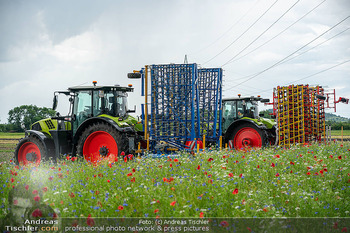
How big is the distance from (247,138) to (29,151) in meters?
8.39

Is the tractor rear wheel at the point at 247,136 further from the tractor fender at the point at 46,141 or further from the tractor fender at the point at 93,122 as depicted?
the tractor fender at the point at 46,141

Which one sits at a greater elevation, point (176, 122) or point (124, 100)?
point (124, 100)

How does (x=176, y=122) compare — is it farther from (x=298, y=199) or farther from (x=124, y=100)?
(x=298, y=199)

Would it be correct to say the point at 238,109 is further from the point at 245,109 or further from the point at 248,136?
the point at 248,136

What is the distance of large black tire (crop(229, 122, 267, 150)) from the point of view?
515 inches

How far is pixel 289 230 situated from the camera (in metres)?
4.16

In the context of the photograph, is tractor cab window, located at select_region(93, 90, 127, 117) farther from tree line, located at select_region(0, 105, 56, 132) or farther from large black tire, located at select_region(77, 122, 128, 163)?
tree line, located at select_region(0, 105, 56, 132)

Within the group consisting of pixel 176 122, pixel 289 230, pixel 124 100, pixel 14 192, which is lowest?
pixel 289 230

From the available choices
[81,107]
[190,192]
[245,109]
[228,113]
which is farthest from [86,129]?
[245,109]

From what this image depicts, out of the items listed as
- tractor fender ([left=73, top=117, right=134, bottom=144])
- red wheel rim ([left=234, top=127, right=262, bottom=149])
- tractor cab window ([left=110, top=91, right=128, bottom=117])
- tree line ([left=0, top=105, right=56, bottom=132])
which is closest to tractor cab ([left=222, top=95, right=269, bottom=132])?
red wheel rim ([left=234, top=127, right=262, bottom=149])

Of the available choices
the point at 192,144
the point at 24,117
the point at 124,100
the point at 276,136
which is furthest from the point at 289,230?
the point at 24,117

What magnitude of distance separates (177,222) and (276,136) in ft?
38.0

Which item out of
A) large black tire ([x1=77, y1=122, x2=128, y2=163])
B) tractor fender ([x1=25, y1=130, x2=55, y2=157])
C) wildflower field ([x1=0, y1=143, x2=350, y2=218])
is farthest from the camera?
tractor fender ([x1=25, y1=130, x2=55, y2=157])

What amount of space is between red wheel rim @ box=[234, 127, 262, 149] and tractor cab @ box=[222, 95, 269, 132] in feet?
2.30
